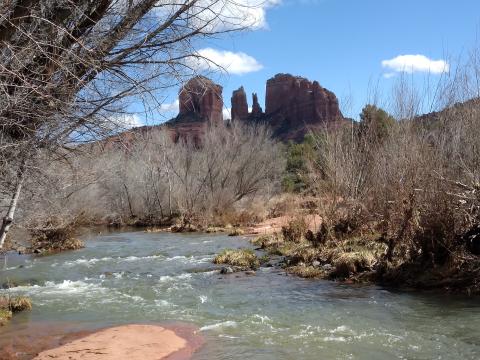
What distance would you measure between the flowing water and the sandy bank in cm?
54

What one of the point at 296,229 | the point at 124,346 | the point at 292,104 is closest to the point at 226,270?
the point at 296,229

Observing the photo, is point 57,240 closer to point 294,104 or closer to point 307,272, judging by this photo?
point 307,272

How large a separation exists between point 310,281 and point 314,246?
11.5ft

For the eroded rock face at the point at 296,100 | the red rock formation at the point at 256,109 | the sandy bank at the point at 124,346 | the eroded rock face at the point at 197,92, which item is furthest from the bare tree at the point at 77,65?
the red rock formation at the point at 256,109

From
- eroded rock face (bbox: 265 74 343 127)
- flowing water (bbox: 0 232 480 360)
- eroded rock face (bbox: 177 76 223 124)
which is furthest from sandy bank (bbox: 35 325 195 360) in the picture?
eroded rock face (bbox: 265 74 343 127)

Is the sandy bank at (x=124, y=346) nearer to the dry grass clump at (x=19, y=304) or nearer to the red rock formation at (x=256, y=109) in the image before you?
the dry grass clump at (x=19, y=304)

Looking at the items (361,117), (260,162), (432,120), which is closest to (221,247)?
(361,117)

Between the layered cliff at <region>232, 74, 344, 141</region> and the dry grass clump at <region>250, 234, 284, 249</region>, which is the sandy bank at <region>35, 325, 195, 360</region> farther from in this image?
the layered cliff at <region>232, 74, 344, 141</region>

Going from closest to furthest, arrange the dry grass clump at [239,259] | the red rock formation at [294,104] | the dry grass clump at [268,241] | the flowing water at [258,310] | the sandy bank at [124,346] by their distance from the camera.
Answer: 1. the sandy bank at [124,346]
2. the flowing water at [258,310]
3. the dry grass clump at [239,259]
4. the dry grass clump at [268,241]
5. the red rock formation at [294,104]

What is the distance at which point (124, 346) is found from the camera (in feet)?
26.4

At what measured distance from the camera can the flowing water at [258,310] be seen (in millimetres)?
7867

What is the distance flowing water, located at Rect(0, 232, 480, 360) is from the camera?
7.87 meters

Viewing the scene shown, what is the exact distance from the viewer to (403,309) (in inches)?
391

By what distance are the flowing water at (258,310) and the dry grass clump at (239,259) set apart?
20.5 inches
